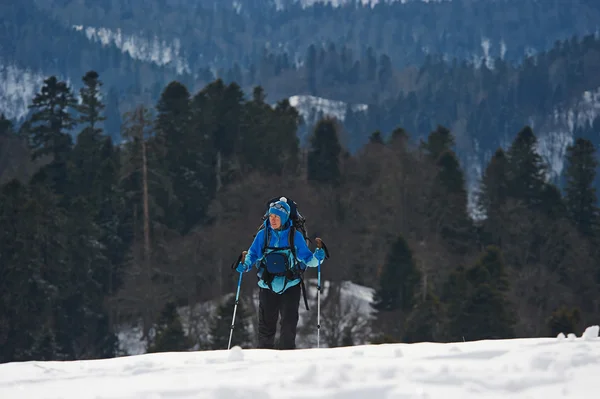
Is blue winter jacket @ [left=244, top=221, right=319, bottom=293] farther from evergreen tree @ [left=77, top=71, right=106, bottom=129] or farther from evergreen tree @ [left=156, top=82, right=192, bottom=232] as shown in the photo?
evergreen tree @ [left=77, top=71, right=106, bottom=129]

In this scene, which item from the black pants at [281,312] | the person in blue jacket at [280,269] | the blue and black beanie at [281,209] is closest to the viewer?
the blue and black beanie at [281,209]

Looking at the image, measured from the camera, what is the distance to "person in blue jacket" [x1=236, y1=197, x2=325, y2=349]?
1078 cm

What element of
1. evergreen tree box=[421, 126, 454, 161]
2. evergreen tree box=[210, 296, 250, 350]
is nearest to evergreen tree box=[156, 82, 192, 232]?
evergreen tree box=[210, 296, 250, 350]

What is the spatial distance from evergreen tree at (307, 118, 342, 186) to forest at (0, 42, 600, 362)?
13 centimetres

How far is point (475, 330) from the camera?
55.7 meters

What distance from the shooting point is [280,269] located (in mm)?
10750

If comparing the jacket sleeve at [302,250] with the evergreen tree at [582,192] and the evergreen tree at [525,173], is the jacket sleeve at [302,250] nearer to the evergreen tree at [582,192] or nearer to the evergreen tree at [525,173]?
the evergreen tree at [582,192]

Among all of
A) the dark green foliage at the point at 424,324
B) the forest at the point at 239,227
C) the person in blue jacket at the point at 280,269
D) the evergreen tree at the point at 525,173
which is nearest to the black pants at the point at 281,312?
the person in blue jacket at the point at 280,269

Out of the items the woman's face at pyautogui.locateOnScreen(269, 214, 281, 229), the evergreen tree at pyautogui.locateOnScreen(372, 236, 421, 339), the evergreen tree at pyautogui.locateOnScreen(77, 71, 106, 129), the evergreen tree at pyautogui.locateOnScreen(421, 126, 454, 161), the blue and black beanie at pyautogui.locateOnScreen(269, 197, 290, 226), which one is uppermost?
the evergreen tree at pyautogui.locateOnScreen(77, 71, 106, 129)

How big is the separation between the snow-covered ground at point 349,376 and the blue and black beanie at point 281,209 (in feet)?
7.52

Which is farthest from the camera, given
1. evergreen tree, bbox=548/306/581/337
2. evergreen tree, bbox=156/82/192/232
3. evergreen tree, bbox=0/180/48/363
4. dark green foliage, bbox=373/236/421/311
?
evergreen tree, bbox=156/82/192/232

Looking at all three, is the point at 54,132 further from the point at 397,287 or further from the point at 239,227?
the point at 397,287

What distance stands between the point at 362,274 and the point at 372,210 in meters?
6.94

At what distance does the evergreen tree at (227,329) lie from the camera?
1843 inches
